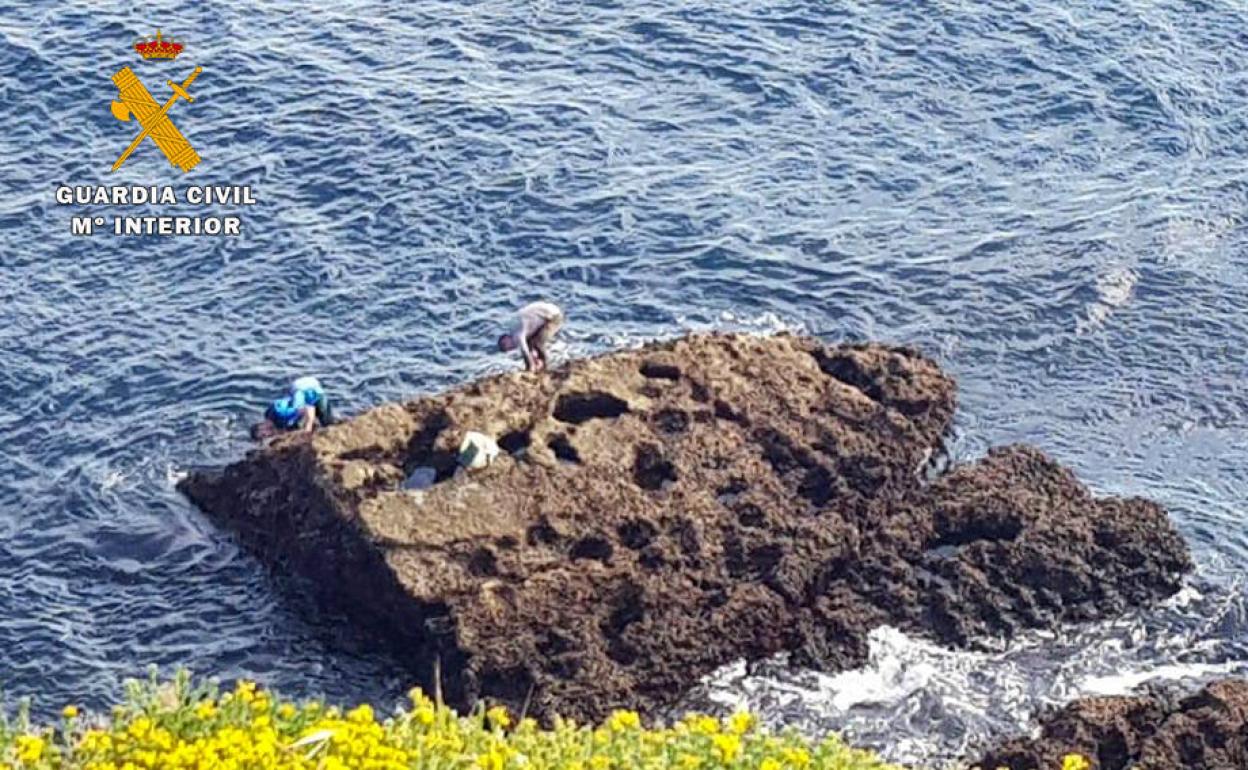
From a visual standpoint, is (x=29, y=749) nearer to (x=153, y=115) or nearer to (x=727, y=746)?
(x=727, y=746)

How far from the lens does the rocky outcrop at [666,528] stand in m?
29.2

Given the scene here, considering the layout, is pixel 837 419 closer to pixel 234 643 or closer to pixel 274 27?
pixel 234 643

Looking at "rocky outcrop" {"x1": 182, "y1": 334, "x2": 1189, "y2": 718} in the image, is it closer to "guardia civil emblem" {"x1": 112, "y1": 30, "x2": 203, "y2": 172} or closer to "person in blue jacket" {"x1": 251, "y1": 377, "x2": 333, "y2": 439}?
"person in blue jacket" {"x1": 251, "y1": 377, "x2": 333, "y2": 439}

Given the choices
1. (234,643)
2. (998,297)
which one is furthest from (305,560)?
(998,297)

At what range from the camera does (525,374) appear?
108 feet

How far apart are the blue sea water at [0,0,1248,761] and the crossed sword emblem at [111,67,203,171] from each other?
32 centimetres

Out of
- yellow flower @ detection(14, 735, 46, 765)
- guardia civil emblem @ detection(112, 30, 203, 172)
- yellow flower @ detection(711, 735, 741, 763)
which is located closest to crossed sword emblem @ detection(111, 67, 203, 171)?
guardia civil emblem @ detection(112, 30, 203, 172)

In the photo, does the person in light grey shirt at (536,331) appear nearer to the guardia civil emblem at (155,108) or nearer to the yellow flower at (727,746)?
the guardia civil emblem at (155,108)

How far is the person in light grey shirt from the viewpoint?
35156 mm

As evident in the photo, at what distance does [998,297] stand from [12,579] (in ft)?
61.9

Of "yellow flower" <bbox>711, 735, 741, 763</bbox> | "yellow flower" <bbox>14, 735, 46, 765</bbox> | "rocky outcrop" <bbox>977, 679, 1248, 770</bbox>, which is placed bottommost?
"rocky outcrop" <bbox>977, 679, 1248, 770</bbox>

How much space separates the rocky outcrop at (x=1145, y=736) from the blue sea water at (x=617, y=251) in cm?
144

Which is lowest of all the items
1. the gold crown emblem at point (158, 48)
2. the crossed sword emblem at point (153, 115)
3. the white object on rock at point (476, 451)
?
the crossed sword emblem at point (153, 115)

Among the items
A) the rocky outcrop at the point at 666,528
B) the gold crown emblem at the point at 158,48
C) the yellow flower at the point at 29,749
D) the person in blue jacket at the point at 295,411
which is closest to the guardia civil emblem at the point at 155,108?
the gold crown emblem at the point at 158,48
